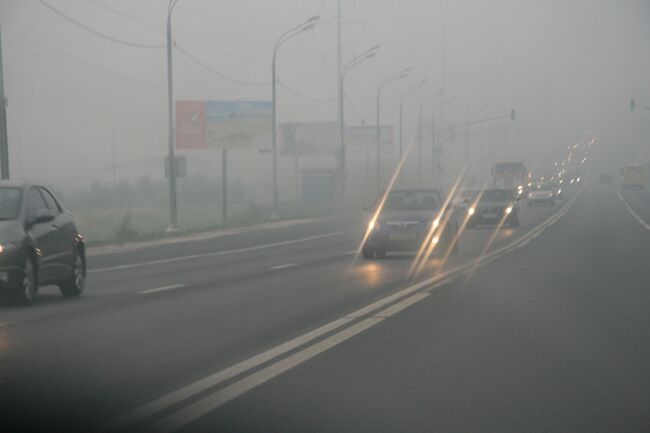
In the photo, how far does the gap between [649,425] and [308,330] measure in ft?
17.7

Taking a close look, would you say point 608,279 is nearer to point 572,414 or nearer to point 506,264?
point 506,264

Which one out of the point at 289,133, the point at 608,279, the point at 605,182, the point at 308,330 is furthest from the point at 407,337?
the point at 605,182

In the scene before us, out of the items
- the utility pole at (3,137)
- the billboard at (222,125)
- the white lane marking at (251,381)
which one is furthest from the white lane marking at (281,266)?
the billboard at (222,125)

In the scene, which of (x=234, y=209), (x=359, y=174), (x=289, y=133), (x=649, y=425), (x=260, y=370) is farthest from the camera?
(x=359, y=174)

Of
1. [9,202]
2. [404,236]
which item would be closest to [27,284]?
[9,202]

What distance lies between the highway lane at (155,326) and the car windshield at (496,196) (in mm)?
19193

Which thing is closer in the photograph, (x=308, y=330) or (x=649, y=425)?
(x=649, y=425)

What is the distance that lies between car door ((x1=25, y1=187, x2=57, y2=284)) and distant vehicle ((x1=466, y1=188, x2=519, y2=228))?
29.1 metres

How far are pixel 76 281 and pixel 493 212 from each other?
2852 cm

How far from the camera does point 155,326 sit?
13.2 metres

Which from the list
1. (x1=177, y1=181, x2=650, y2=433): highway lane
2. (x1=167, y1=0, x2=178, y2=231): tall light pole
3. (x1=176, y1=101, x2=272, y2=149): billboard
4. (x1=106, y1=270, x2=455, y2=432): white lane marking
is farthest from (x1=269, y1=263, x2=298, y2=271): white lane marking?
(x1=176, y1=101, x2=272, y2=149): billboard

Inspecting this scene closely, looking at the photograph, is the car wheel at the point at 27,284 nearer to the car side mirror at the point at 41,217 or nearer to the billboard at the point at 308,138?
the car side mirror at the point at 41,217

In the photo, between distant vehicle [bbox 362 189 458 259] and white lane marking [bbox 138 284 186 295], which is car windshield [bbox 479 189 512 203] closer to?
distant vehicle [bbox 362 189 458 259]

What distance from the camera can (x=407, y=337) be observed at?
1211 cm
